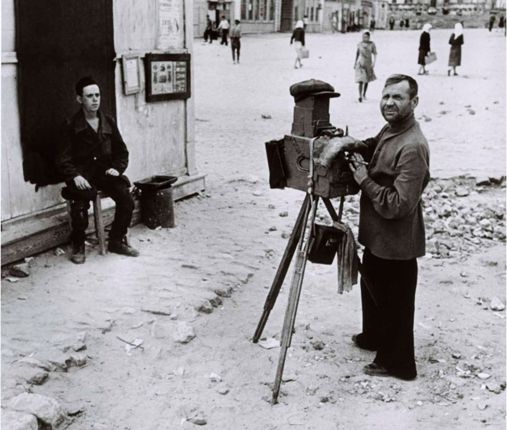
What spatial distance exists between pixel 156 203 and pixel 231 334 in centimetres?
245

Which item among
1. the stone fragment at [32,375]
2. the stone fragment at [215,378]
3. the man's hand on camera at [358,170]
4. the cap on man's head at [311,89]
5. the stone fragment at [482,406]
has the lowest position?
Result: the stone fragment at [482,406]

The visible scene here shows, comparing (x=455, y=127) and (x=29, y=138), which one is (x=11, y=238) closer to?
(x=29, y=138)

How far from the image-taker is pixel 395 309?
441 centimetres

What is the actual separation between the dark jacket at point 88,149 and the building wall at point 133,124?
299mm

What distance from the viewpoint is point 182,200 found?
27.0 feet

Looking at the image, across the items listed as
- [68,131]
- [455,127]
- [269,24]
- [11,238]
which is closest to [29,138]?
[68,131]

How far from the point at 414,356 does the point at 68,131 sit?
11.5 ft

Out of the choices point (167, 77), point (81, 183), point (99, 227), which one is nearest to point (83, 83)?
point (81, 183)

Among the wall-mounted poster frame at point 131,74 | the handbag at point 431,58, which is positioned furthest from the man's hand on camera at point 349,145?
the handbag at point 431,58

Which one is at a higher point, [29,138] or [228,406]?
[29,138]

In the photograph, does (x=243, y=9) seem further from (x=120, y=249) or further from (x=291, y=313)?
(x=291, y=313)

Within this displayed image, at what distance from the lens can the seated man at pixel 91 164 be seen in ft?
19.4

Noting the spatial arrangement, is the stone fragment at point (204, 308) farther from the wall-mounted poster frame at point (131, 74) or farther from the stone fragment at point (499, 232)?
the stone fragment at point (499, 232)

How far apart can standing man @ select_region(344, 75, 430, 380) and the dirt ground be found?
0.29 m
